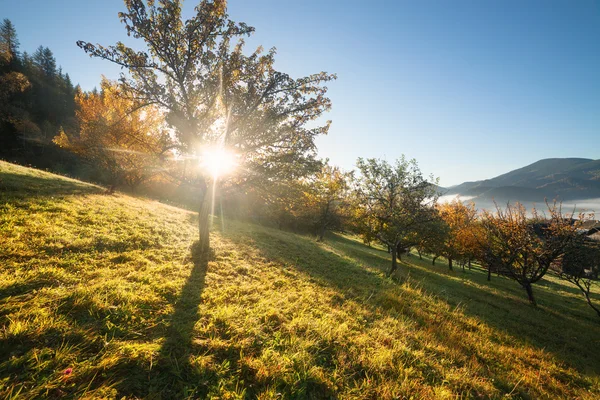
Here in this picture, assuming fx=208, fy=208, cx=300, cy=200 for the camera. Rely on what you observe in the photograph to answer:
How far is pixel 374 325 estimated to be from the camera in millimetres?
6836

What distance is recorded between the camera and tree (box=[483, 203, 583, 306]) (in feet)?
54.7

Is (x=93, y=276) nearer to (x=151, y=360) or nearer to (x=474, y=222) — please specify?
(x=151, y=360)

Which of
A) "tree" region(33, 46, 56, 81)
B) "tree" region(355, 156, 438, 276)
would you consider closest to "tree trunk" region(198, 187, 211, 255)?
"tree" region(355, 156, 438, 276)

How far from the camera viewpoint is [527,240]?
17547mm

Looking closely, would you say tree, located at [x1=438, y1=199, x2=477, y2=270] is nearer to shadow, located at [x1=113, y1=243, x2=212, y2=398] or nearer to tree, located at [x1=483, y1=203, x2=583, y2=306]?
tree, located at [x1=483, y1=203, x2=583, y2=306]

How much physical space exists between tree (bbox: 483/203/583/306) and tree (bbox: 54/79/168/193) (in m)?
27.2

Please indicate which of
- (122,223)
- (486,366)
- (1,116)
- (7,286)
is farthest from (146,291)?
(1,116)

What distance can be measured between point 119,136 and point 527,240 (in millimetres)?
29037

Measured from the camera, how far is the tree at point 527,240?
1669 centimetres

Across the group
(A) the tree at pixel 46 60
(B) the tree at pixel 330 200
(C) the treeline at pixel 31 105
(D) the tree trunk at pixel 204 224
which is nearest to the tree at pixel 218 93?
(D) the tree trunk at pixel 204 224

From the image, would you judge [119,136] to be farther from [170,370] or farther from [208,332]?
[170,370]

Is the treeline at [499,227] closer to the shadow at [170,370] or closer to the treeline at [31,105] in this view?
the shadow at [170,370]

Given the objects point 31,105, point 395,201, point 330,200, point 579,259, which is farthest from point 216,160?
point 31,105

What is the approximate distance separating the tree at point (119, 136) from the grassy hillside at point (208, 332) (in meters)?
3.69
